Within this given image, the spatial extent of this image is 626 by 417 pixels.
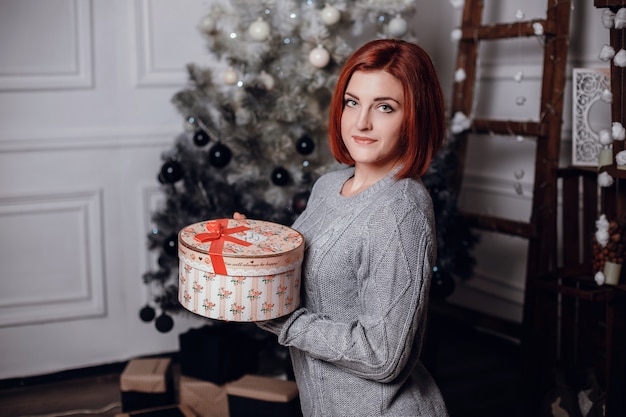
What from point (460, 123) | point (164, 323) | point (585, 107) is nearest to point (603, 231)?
point (585, 107)

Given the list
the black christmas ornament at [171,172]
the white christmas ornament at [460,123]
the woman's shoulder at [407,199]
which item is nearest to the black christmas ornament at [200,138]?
the black christmas ornament at [171,172]

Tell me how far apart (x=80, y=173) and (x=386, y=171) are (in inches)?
74.4

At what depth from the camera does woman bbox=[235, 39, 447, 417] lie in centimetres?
134

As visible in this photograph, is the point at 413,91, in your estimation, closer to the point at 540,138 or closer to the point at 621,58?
the point at 621,58

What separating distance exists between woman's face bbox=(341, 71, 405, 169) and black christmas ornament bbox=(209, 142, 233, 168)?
1178 millimetres

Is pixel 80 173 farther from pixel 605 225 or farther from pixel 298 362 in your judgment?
pixel 605 225

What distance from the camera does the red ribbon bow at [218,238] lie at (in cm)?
134

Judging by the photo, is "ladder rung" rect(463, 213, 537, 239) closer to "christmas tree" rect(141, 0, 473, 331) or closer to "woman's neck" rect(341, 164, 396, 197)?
"christmas tree" rect(141, 0, 473, 331)

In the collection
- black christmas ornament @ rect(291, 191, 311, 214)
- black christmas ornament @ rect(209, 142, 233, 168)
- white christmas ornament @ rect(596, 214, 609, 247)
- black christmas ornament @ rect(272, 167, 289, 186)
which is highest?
black christmas ornament @ rect(209, 142, 233, 168)

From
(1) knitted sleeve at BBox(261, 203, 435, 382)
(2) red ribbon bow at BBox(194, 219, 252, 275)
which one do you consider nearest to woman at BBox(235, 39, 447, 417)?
(1) knitted sleeve at BBox(261, 203, 435, 382)

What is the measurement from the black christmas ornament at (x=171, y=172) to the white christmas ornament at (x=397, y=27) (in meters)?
0.97

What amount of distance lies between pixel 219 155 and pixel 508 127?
1.14 metres

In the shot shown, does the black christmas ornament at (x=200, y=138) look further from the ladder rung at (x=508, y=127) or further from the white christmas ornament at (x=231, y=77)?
the ladder rung at (x=508, y=127)

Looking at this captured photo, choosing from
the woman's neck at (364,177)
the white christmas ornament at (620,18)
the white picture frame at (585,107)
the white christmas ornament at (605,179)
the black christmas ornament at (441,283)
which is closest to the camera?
the woman's neck at (364,177)
